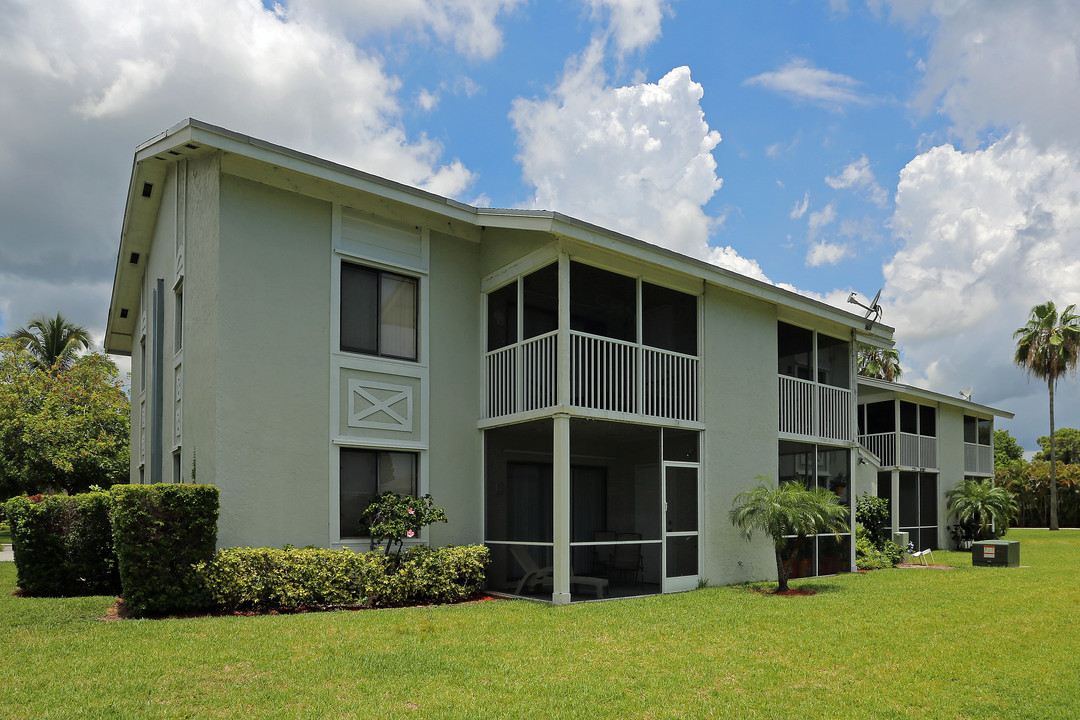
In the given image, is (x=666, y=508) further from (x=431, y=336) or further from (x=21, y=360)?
(x=21, y=360)

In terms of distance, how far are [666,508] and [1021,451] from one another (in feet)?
220

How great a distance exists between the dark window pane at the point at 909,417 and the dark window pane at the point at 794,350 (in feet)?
36.3

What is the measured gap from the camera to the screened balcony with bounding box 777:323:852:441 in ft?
53.7

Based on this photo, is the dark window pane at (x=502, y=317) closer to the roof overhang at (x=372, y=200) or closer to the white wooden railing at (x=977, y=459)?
the roof overhang at (x=372, y=200)

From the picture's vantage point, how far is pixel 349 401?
12312 millimetres

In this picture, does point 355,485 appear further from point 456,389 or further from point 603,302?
point 603,302

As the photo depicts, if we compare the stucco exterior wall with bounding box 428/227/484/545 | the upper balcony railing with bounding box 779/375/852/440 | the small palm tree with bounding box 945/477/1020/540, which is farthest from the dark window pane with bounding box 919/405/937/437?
the stucco exterior wall with bounding box 428/227/484/545

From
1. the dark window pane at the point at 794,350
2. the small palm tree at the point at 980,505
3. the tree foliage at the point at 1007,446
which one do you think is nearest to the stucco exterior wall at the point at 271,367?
the dark window pane at the point at 794,350

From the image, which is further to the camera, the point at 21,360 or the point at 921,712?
the point at 21,360

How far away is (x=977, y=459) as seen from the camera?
30141 mm

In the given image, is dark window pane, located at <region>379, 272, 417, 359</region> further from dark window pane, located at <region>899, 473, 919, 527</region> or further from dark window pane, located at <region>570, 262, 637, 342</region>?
dark window pane, located at <region>899, 473, 919, 527</region>

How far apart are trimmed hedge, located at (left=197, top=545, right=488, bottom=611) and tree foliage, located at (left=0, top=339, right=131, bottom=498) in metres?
20.8

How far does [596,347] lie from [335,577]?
5.34 m

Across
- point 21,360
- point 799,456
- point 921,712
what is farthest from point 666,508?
point 21,360
